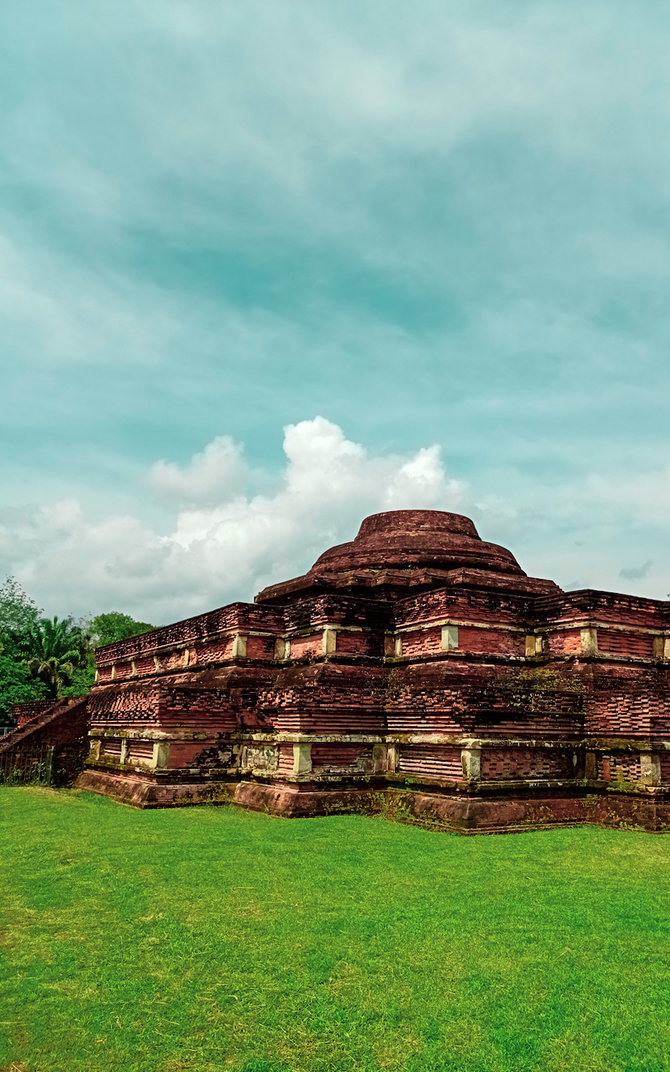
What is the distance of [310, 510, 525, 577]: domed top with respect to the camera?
14086 millimetres

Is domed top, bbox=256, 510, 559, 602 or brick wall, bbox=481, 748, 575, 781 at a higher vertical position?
domed top, bbox=256, 510, 559, 602

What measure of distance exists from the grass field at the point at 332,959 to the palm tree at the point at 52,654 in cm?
3352

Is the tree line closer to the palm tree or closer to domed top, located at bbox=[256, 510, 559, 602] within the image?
the palm tree

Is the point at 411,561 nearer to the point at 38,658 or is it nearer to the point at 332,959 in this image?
the point at 332,959

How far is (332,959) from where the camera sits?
418 cm

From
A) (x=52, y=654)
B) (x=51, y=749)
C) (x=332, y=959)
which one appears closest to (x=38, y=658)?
(x=52, y=654)

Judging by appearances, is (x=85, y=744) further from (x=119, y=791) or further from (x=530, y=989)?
(x=530, y=989)

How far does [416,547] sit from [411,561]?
56 cm

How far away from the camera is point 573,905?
17.9 feet

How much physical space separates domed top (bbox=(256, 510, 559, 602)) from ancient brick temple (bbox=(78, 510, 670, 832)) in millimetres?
71

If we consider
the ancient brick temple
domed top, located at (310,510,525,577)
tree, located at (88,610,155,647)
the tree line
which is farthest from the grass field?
tree, located at (88,610,155,647)

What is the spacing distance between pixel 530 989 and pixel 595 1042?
21.8 inches

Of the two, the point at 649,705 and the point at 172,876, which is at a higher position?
the point at 649,705

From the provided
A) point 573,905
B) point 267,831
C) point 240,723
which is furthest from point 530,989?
point 240,723
